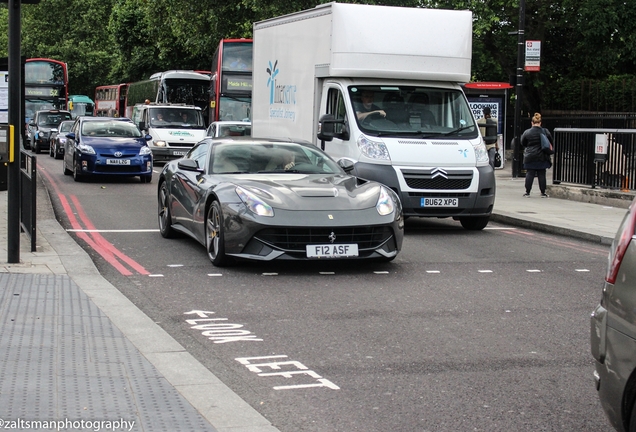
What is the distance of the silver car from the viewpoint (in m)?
3.98

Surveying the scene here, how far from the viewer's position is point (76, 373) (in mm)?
5523

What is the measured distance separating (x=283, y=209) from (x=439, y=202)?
4.55m

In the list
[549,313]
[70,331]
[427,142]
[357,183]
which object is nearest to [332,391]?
[70,331]

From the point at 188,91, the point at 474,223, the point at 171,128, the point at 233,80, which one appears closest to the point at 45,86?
the point at 188,91

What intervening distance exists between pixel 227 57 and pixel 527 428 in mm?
27729

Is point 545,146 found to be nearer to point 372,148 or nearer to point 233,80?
point 372,148

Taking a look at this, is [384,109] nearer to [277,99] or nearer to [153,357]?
[277,99]

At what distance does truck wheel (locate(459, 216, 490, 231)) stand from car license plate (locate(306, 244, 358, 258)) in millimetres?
4960

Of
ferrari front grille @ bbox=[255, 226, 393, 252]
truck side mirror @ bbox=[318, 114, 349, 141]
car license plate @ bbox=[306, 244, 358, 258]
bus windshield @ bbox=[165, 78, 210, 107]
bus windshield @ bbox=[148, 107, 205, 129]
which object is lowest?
car license plate @ bbox=[306, 244, 358, 258]

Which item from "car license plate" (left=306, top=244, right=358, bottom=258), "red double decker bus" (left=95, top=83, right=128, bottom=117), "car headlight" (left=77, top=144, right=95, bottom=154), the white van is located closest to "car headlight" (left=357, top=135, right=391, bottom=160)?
"car license plate" (left=306, top=244, right=358, bottom=258)

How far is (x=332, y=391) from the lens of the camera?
18.4 ft

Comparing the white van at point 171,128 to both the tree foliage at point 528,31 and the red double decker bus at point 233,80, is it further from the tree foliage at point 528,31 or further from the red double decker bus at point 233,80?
the tree foliage at point 528,31

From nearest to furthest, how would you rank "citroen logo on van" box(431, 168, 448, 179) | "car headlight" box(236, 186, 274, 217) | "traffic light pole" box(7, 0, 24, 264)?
"traffic light pole" box(7, 0, 24, 264) → "car headlight" box(236, 186, 274, 217) → "citroen logo on van" box(431, 168, 448, 179)

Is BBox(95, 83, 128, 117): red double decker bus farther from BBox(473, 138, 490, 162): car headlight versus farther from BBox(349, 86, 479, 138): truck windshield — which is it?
BBox(473, 138, 490, 162): car headlight
